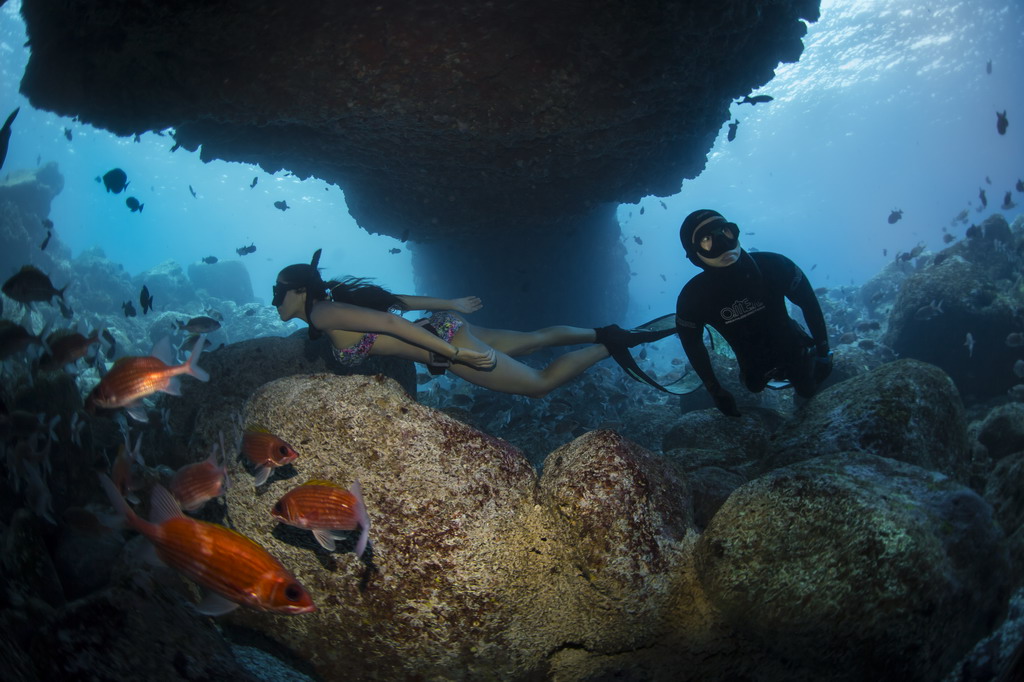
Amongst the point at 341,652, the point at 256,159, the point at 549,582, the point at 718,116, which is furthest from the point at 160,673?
the point at 718,116

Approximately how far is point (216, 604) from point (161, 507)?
20.5 inches

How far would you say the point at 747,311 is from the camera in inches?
183

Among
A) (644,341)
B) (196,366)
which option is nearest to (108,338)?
(196,366)

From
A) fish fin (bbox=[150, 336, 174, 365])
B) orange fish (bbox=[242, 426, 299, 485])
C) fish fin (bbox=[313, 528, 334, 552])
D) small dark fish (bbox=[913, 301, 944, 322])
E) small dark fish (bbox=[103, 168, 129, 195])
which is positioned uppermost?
small dark fish (bbox=[103, 168, 129, 195])

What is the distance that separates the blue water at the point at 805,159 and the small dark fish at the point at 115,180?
5.97 m

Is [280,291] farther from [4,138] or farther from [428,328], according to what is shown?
[4,138]

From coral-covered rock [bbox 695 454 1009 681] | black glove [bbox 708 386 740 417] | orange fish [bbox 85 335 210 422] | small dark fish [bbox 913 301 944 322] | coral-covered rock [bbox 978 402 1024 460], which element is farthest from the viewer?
small dark fish [bbox 913 301 944 322]

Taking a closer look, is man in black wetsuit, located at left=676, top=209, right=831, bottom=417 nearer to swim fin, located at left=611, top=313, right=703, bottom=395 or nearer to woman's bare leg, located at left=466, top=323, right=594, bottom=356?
swim fin, located at left=611, top=313, right=703, bottom=395

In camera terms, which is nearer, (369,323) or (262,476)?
(262,476)

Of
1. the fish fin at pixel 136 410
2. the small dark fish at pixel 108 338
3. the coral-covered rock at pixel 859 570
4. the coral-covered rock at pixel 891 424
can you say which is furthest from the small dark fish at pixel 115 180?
the coral-covered rock at pixel 891 424

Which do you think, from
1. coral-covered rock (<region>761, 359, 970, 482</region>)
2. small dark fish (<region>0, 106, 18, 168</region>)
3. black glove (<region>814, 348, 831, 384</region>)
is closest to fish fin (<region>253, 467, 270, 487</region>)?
small dark fish (<region>0, 106, 18, 168</region>)

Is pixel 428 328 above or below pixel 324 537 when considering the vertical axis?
above

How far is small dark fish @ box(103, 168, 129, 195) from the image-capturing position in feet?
30.2

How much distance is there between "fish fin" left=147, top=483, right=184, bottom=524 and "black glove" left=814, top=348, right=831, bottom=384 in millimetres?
5994
